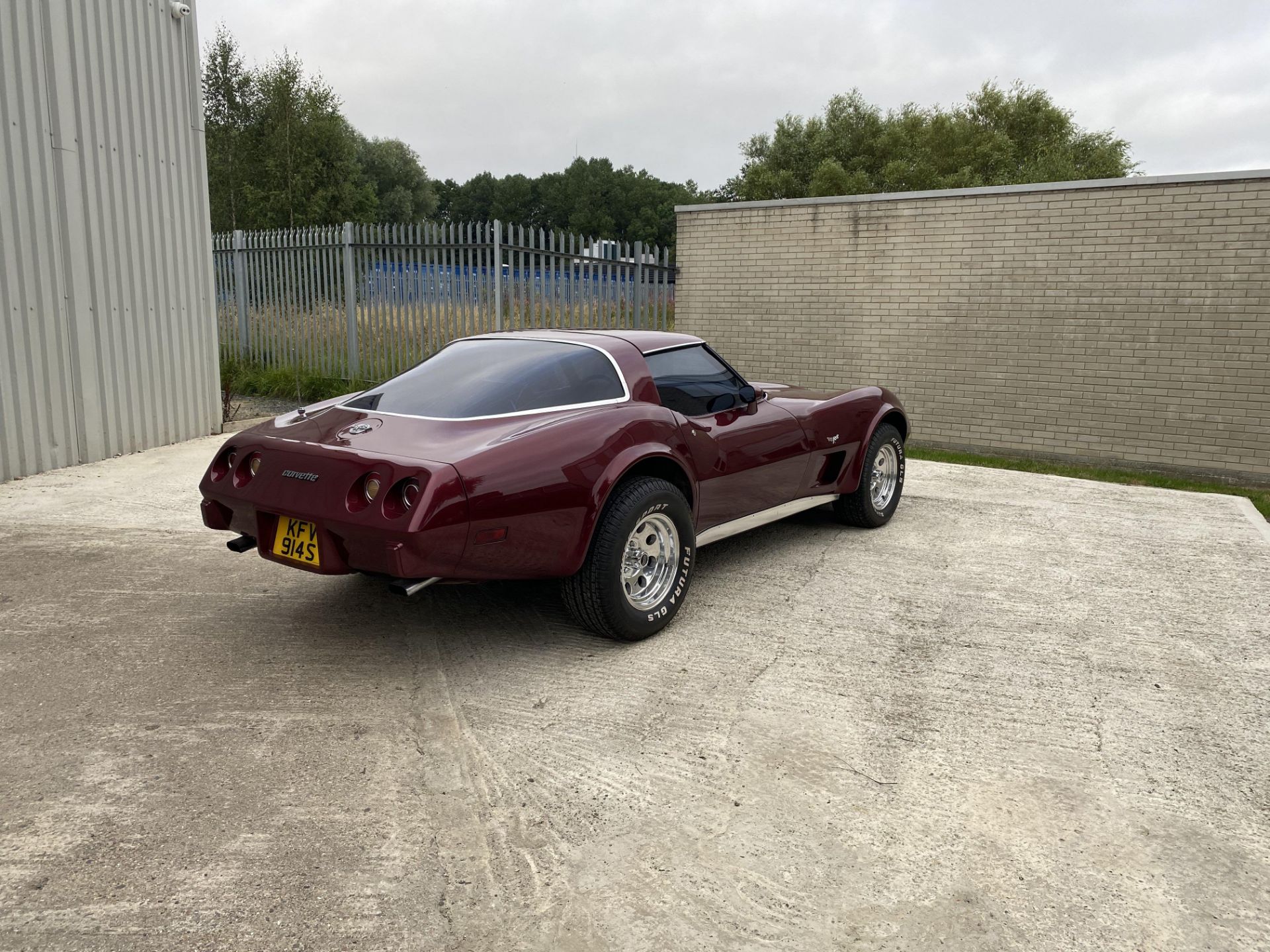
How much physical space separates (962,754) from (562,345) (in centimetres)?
248

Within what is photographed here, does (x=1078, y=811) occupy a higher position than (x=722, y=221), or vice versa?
(x=722, y=221)

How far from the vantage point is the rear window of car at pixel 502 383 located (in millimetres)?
3992

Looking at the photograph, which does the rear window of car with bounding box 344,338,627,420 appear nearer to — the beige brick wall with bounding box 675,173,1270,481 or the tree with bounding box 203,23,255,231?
the beige brick wall with bounding box 675,173,1270,481

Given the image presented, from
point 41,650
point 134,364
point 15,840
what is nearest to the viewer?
point 15,840

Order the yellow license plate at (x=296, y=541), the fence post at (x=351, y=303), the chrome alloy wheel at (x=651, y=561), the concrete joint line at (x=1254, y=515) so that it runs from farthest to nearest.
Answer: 1. the fence post at (x=351, y=303)
2. the concrete joint line at (x=1254, y=515)
3. the chrome alloy wheel at (x=651, y=561)
4. the yellow license plate at (x=296, y=541)

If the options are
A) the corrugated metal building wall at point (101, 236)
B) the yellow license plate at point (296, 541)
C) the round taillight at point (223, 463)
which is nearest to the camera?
the yellow license plate at point (296, 541)

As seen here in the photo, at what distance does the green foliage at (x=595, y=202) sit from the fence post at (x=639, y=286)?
57395mm

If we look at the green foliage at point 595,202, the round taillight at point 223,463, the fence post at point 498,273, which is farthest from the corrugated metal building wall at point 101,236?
the green foliage at point 595,202

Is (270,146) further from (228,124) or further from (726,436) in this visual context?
(726,436)

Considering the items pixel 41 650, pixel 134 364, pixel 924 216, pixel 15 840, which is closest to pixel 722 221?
pixel 924 216

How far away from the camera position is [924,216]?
1073 cm

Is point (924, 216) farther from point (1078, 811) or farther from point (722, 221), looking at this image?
point (1078, 811)

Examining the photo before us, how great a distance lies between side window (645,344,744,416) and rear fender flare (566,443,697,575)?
0.44 metres

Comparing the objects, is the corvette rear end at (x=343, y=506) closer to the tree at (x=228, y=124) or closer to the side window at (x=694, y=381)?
the side window at (x=694, y=381)
